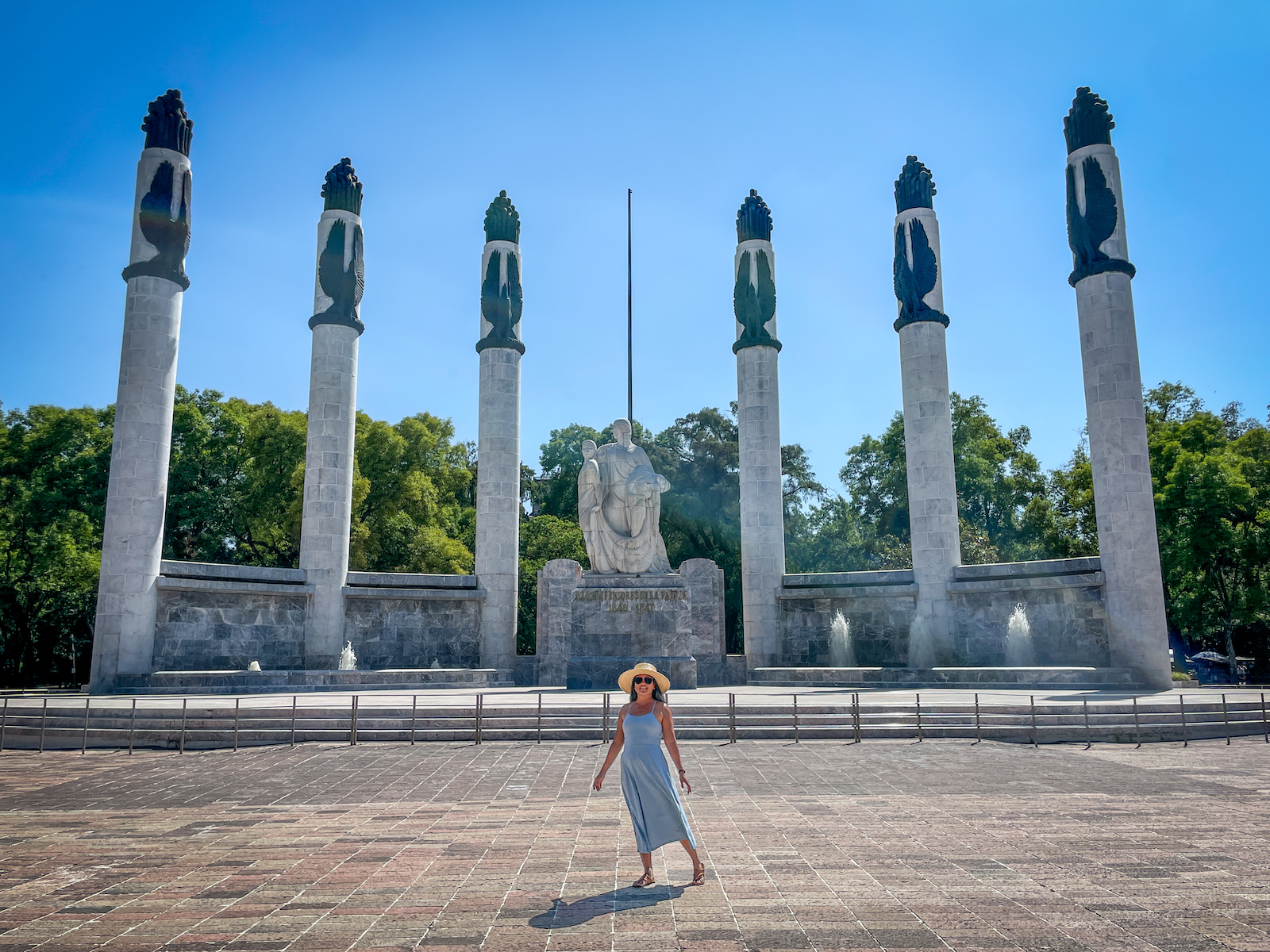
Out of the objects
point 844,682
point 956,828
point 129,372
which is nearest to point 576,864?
point 956,828

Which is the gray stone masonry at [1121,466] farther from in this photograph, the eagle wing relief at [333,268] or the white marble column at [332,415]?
the eagle wing relief at [333,268]

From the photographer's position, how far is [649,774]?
547 centimetres

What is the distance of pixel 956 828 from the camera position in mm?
6820

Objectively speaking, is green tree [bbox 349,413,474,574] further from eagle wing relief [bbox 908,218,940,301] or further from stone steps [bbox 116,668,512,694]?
eagle wing relief [bbox 908,218,940,301]

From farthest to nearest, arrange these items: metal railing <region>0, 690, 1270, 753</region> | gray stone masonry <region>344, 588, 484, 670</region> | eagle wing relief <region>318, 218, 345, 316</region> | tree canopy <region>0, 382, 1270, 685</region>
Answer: tree canopy <region>0, 382, 1270, 685</region>
eagle wing relief <region>318, 218, 345, 316</region>
gray stone masonry <region>344, 588, 484, 670</region>
metal railing <region>0, 690, 1270, 753</region>

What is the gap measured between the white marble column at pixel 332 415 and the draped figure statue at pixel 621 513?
7.81 metres

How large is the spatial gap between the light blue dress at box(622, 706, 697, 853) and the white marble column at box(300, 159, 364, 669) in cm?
2010

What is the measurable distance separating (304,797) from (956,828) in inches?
229

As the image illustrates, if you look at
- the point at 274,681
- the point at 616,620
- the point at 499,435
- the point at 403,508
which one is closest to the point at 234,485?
the point at 403,508

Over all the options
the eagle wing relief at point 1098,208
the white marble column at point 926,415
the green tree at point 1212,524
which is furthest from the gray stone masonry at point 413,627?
the green tree at point 1212,524

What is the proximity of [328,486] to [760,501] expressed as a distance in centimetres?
1249

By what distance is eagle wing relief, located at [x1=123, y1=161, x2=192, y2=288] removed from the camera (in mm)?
22234

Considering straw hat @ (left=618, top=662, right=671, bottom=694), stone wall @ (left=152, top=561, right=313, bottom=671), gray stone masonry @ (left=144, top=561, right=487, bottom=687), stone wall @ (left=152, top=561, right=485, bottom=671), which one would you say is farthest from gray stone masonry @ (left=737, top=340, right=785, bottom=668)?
straw hat @ (left=618, top=662, right=671, bottom=694)

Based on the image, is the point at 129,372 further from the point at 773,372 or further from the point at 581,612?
the point at 773,372
